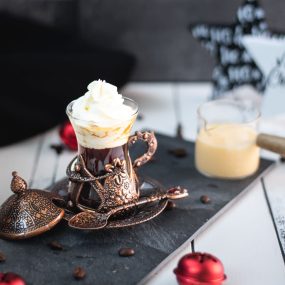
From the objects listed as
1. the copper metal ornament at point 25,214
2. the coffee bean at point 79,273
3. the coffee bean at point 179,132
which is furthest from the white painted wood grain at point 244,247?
the coffee bean at point 179,132

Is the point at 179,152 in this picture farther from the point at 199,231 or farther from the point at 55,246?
the point at 55,246

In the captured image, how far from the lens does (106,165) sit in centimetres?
105

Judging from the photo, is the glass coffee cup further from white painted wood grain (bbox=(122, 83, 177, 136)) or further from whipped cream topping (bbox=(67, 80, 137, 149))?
white painted wood grain (bbox=(122, 83, 177, 136))

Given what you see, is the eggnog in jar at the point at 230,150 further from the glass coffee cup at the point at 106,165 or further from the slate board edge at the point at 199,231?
the glass coffee cup at the point at 106,165

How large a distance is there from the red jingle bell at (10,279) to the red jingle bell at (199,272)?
235mm

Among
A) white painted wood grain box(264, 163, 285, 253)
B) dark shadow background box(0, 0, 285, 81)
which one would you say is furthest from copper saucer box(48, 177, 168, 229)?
dark shadow background box(0, 0, 285, 81)

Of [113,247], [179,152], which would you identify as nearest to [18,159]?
[179,152]

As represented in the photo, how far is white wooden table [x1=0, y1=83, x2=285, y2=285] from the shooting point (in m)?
0.97

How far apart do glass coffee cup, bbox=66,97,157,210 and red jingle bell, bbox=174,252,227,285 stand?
20cm

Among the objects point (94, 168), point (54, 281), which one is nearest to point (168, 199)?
point (94, 168)

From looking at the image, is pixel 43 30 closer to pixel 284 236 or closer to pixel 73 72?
pixel 73 72

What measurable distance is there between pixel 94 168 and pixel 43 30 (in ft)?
2.94

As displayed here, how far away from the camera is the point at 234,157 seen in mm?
1253

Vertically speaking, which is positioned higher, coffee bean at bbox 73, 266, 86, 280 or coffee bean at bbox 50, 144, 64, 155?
coffee bean at bbox 73, 266, 86, 280
